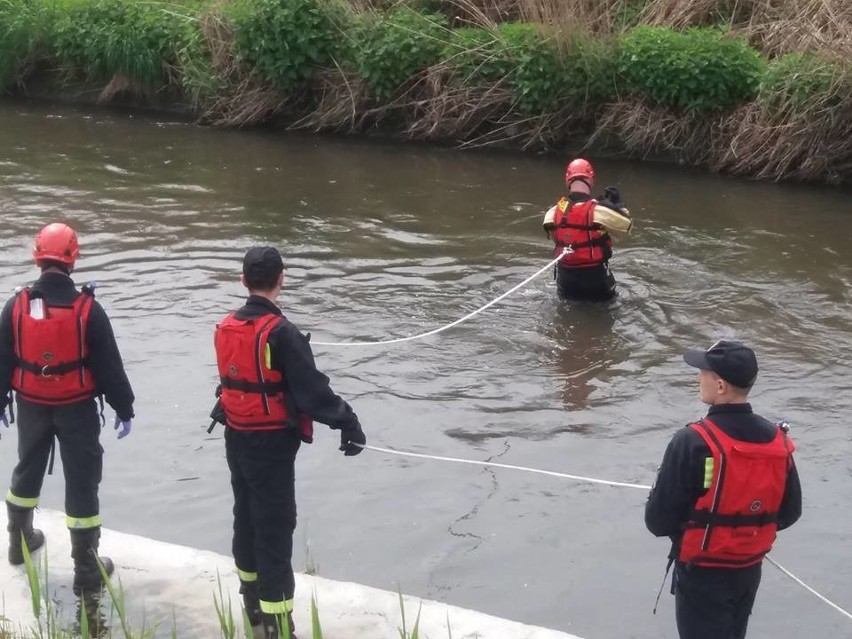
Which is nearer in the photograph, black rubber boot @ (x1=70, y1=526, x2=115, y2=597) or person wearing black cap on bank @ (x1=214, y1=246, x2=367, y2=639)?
person wearing black cap on bank @ (x1=214, y1=246, x2=367, y2=639)

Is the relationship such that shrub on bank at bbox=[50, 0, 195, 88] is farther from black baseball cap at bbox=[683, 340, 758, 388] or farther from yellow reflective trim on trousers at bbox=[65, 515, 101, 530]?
black baseball cap at bbox=[683, 340, 758, 388]

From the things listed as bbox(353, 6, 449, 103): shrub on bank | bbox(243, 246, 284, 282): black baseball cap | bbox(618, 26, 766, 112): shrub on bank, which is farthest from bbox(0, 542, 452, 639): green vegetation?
bbox(353, 6, 449, 103): shrub on bank

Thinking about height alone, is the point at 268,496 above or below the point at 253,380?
below

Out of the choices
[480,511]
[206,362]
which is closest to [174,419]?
[206,362]

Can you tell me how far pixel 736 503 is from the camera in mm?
4492

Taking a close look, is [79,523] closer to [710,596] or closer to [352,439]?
[352,439]

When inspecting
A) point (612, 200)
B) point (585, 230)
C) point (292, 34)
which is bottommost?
point (585, 230)

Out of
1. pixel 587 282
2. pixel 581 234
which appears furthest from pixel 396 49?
pixel 581 234

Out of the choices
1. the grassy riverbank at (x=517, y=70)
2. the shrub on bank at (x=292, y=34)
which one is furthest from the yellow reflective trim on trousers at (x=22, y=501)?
the shrub on bank at (x=292, y=34)

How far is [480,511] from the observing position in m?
7.08

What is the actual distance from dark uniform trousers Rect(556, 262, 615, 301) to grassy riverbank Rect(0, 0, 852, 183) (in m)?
6.48

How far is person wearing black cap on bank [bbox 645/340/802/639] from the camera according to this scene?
4.43 meters

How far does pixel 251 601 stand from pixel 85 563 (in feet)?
2.99

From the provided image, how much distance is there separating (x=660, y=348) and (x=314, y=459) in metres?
3.49
